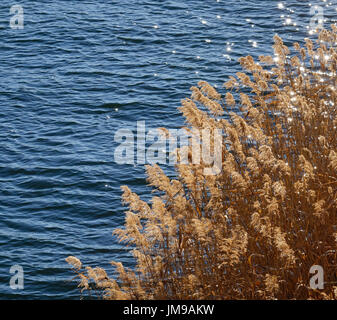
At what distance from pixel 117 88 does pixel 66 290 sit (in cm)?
734

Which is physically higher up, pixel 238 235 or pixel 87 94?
pixel 87 94

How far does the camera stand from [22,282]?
896 centimetres

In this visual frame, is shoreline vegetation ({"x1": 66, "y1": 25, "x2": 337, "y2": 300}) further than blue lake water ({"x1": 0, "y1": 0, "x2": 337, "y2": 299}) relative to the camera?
No

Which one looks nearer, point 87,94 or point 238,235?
point 238,235

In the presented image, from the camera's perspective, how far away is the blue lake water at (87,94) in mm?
10000

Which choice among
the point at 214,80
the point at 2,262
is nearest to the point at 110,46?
the point at 214,80

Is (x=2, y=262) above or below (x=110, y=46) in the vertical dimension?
below

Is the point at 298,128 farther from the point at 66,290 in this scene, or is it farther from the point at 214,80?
the point at 214,80

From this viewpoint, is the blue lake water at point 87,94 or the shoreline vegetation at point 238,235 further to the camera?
the blue lake water at point 87,94

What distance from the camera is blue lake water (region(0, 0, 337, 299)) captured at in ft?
32.8

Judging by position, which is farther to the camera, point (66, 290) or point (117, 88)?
point (117, 88)

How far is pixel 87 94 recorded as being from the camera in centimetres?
1501
